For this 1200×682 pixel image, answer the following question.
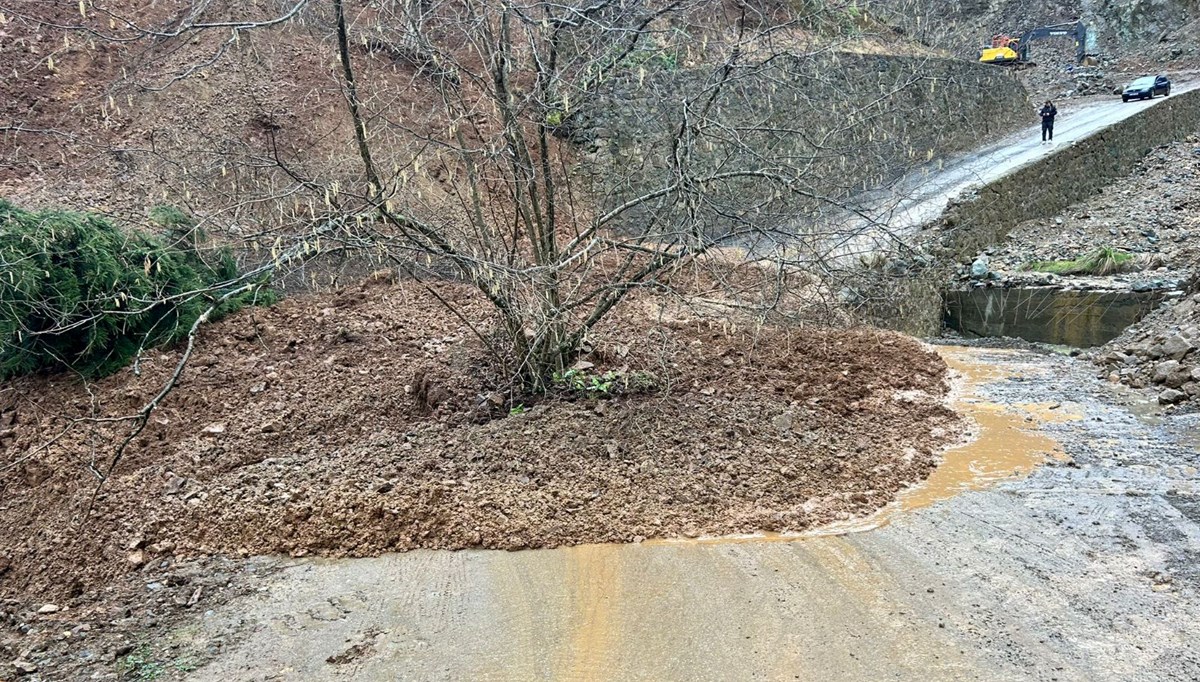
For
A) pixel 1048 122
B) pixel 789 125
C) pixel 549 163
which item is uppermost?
pixel 1048 122

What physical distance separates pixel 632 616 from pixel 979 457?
137 inches

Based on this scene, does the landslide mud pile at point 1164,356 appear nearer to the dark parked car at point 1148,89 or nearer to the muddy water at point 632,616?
the muddy water at point 632,616

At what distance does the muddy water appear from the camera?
11.5ft

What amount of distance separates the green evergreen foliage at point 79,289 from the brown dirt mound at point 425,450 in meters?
0.30

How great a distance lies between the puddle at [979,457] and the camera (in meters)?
4.66

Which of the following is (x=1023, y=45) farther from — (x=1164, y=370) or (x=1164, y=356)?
(x=1164, y=370)

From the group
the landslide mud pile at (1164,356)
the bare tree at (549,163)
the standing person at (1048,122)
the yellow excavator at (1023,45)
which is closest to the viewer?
the bare tree at (549,163)

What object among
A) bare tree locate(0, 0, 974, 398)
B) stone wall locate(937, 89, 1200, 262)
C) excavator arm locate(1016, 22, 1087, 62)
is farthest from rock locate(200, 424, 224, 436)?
excavator arm locate(1016, 22, 1087, 62)

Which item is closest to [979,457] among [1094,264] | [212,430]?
[212,430]

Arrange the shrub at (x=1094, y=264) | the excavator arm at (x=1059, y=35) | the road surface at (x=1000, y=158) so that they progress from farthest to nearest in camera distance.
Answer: the excavator arm at (x=1059, y=35), the road surface at (x=1000, y=158), the shrub at (x=1094, y=264)

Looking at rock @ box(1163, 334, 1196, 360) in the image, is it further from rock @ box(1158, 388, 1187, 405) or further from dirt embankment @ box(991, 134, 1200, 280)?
dirt embankment @ box(991, 134, 1200, 280)

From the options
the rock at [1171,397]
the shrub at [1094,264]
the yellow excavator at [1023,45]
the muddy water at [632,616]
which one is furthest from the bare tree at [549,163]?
the yellow excavator at [1023,45]

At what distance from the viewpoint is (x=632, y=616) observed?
389 centimetres

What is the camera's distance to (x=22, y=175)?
10289mm
